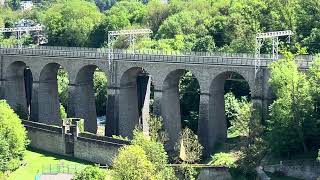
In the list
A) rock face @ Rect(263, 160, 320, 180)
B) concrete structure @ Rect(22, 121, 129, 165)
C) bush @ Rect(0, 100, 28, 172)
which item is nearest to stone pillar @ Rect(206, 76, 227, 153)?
concrete structure @ Rect(22, 121, 129, 165)

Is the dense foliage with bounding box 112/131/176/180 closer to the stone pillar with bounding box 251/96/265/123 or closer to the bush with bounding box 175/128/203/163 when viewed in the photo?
the bush with bounding box 175/128/203/163

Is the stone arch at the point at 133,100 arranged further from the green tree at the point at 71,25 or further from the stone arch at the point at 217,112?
the green tree at the point at 71,25

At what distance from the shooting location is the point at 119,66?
73188mm

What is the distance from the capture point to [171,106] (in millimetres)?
70062

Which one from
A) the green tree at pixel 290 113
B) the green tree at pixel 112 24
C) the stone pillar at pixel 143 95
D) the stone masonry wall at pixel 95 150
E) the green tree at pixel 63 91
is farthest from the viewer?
the green tree at pixel 112 24

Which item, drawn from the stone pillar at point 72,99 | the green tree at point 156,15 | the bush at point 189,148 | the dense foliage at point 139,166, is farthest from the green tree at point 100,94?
the dense foliage at point 139,166

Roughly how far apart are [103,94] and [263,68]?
37.1 meters

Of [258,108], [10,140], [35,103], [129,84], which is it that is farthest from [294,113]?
[35,103]

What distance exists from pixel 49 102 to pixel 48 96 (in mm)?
802

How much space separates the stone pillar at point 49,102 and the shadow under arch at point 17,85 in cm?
444

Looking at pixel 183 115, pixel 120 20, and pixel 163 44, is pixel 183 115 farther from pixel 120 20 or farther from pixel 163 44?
pixel 120 20

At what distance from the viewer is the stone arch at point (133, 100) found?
73.6 m

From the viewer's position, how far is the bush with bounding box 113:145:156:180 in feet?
161

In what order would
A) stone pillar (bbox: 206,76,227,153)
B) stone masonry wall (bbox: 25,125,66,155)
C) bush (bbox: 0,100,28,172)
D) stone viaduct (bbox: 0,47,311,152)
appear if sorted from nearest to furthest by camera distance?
bush (bbox: 0,100,28,172) < stone viaduct (bbox: 0,47,311,152) < stone pillar (bbox: 206,76,227,153) < stone masonry wall (bbox: 25,125,66,155)
